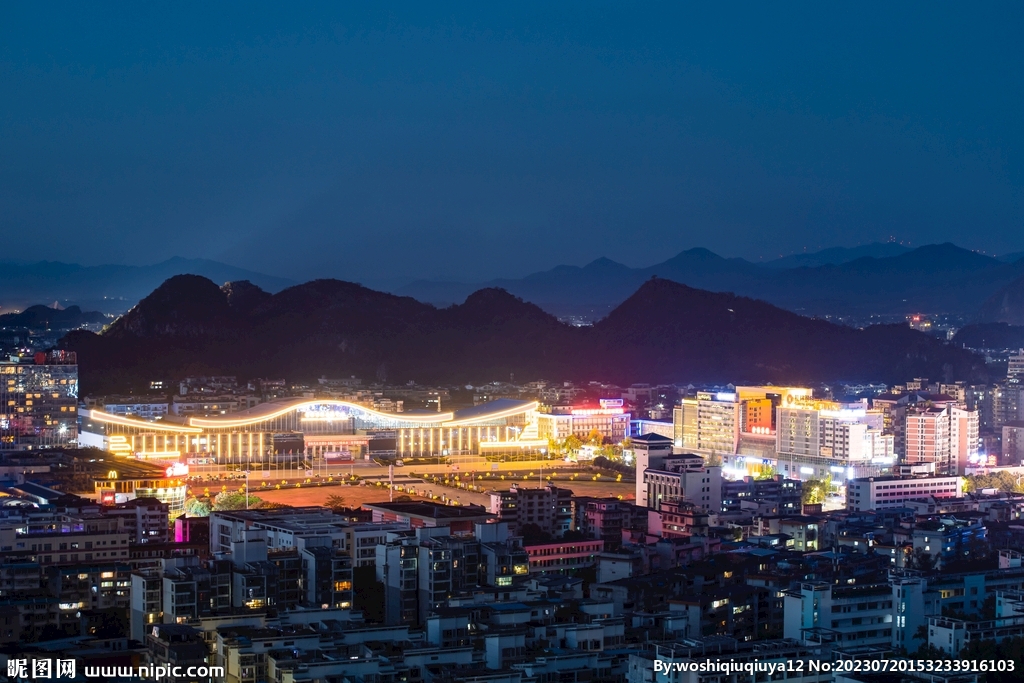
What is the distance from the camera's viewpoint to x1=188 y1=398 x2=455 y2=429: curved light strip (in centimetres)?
2591

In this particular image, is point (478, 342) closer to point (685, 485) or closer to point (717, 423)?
point (717, 423)

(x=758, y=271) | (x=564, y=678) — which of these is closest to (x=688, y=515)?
(x=564, y=678)

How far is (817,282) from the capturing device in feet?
231

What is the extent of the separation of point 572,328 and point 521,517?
3164 centimetres

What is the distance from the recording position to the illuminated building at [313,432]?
25078 mm

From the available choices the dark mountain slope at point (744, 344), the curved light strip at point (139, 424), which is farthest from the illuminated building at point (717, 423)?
the dark mountain slope at point (744, 344)

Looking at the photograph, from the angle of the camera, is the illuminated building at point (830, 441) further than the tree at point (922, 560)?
Yes

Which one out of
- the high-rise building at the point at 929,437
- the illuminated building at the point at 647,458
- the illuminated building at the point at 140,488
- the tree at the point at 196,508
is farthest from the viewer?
the high-rise building at the point at 929,437

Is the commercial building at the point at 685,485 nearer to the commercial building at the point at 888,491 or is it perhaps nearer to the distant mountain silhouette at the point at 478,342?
the commercial building at the point at 888,491

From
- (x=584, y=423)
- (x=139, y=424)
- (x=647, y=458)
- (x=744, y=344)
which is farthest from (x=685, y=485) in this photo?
(x=744, y=344)

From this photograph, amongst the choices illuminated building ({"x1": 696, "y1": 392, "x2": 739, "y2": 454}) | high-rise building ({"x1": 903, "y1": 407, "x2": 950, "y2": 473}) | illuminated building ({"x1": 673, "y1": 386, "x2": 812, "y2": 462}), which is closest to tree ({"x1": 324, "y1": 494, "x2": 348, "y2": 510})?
illuminated building ({"x1": 673, "y1": 386, "x2": 812, "y2": 462})

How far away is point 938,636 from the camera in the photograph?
10.5m

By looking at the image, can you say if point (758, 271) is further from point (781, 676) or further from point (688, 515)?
point (781, 676)

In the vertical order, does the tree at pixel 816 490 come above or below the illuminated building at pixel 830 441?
below
